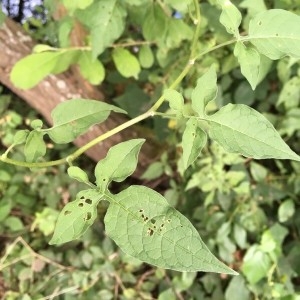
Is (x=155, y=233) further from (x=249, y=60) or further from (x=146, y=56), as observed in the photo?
(x=146, y=56)

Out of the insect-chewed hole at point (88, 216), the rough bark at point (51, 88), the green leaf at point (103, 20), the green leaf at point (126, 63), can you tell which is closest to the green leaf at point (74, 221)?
the insect-chewed hole at point (88, 216)

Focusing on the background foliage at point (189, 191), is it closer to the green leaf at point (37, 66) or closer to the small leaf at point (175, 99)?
the green leaf at point (37, 66)

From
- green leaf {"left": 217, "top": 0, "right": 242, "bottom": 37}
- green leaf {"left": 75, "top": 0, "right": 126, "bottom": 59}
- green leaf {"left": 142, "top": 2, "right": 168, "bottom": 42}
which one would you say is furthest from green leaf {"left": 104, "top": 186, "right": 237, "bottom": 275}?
green leaf {"left": 142, "top": 2, "right": 168, "bottom": 42}

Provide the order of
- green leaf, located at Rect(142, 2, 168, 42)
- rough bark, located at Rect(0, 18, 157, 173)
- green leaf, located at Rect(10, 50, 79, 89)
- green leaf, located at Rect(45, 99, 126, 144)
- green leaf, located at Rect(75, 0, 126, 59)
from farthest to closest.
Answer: rough bark, located at Rect(0, 18, 157, 173) → green leaf, located at Rect(10, 50, 79, 89) → green leaf, located at Rect(142, 2, 168, 42) → green leaf, located at Rect(75, 0, 126, 59) → green leaf, located at Rect(45, 99, 126, 144)

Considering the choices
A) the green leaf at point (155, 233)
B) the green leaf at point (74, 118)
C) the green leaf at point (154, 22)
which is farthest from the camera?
the green leaf at point (154, 22)

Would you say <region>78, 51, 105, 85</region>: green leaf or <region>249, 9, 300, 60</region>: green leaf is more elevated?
<region>249, 9, 300, 60</region>: green leaf

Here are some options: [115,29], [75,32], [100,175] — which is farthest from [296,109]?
[100,175]

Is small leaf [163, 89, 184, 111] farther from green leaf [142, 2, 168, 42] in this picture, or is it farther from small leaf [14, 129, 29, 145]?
green leaf [142, 2, 168, 42]

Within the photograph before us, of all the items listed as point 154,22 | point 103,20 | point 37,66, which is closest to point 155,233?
point 103,20
